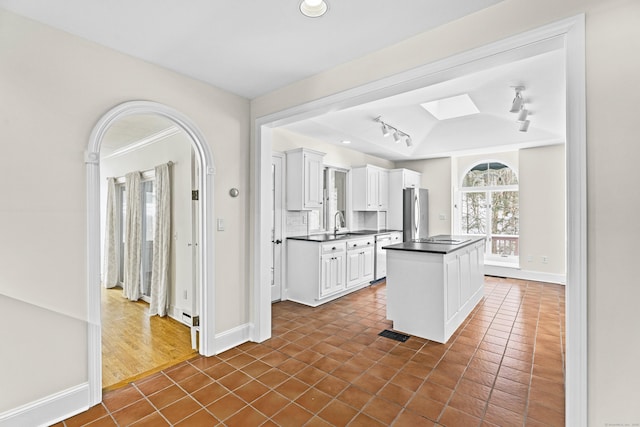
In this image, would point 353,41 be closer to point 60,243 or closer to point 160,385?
point 60,243

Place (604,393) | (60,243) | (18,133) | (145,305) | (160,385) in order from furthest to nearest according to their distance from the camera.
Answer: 1. (145,305)
2. (160,385)
3. (60,243)
4. (18,133)
5. (604,393)

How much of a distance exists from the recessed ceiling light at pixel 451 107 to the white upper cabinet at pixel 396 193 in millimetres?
1549

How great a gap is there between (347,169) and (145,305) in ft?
13.4

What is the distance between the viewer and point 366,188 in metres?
5.99

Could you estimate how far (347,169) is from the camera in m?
6.05

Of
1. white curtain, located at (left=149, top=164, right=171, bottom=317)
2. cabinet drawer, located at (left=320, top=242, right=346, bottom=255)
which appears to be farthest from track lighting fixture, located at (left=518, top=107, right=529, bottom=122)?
white curtain, located at (left=149, top=164, right=171, bottom=317)

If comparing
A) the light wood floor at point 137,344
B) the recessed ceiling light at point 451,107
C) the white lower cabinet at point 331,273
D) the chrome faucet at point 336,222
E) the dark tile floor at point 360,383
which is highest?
the recessed ceiling light at point 451,107

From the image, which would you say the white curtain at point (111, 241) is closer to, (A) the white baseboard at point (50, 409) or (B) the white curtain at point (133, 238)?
(B) the white curtain at point (133, 238)

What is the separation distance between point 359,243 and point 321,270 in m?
1.06

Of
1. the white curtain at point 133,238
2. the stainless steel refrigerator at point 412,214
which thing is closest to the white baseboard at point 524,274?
the stainless steel refrigerator at point 412,214

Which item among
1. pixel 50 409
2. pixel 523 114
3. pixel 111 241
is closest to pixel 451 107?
pixel 523 114

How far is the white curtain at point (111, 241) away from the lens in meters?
5.54

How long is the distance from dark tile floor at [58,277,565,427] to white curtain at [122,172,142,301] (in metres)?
2.49

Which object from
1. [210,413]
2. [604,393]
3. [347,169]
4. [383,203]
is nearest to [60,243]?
[210,413]
